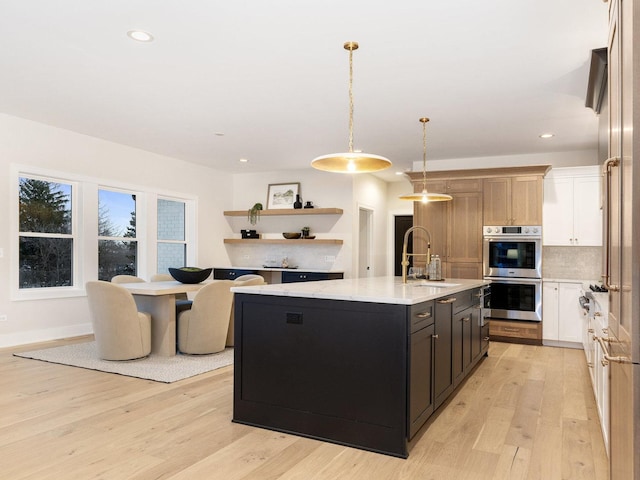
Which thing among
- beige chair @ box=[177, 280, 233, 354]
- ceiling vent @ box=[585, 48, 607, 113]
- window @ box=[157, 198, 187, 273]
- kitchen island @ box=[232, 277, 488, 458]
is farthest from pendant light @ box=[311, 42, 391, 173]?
window @ box=[157, 198, 187, 273]

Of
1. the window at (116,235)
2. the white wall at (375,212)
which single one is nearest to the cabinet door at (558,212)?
the white wall at (375,212)

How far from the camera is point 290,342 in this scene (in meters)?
2.92

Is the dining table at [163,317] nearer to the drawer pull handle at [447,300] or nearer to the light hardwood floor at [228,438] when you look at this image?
the light hardwood floor at [228,438]

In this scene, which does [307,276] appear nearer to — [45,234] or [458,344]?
[45,234]

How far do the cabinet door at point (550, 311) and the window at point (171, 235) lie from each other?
5.59 meters

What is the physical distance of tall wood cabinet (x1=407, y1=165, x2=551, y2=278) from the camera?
6.19 metres

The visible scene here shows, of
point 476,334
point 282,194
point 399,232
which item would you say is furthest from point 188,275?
point 399,232

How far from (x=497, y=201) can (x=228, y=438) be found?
16.1ft

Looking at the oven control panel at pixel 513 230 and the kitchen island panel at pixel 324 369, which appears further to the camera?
the oven control panel at pixel 513 230

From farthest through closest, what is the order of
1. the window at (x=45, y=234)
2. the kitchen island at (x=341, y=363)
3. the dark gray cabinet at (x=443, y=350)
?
the window at (x=45, y=234) → the dark gray cabinet at (x=443, y=350) → the kitchen island at (x=341, y=363)

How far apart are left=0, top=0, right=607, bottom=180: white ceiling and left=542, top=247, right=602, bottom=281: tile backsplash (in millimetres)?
1421

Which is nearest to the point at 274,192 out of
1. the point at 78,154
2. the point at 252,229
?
the point at 252,229

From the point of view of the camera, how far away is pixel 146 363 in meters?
4.61

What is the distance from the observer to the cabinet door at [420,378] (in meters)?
2.63
